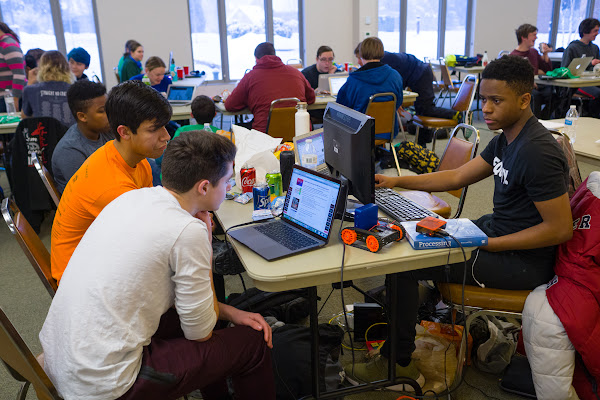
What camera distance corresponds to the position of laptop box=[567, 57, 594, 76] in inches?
241

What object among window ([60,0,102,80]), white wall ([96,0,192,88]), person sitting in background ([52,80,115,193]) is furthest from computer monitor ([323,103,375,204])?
white wall ([96,0,192,88])

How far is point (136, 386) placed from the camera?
1279mm

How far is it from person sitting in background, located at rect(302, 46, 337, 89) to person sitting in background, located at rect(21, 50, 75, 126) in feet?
10.1

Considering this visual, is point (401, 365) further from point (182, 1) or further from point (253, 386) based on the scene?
point (182, 1)

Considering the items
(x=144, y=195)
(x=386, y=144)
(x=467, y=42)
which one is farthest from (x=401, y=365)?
(x=467, y=42)

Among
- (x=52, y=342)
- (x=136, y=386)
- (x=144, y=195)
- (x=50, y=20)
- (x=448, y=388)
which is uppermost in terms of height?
(x=50, y=20)

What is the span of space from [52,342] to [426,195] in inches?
74.3

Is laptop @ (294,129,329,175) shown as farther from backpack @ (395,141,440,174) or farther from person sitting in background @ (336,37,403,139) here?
person sitting in background @ (336,37,403,139)

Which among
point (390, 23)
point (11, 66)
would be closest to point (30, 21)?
point (11, 66)

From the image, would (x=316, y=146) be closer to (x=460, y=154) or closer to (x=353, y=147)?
(x=353, y=147)

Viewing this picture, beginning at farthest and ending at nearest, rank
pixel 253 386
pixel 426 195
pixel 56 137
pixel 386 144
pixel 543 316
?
pixel 386 144 < pixel 56 137 < pixel 426 195 < pixel 543 316 < pixel 253 386

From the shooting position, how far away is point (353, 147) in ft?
5.65

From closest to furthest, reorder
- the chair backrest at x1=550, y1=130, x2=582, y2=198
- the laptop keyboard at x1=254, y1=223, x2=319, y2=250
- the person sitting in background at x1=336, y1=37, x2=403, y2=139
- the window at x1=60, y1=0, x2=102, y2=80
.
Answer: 1. the laptop keyboard at x1=254, y1=223, x2=319, y2=250
2. the chair backrest at x1=550, y1=130, x2=582, y2=198
3. the person sitting in background at x1=336, y1=37, x2=403, y2=139
4. the window at x1=60, y1=0, x2=102, y2=80

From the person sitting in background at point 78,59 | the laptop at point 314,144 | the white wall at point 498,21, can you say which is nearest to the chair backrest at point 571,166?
the laptop at point 314,144
